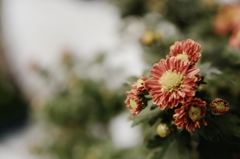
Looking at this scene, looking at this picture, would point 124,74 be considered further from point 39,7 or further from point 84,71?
point 39,7

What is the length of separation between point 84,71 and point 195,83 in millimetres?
1903

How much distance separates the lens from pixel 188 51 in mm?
880

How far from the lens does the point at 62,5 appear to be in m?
4.86

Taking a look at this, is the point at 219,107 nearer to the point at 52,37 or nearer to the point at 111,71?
the point at 111,71

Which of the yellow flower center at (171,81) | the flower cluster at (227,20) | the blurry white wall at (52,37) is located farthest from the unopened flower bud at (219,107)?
the blurry white wall at (52,37)

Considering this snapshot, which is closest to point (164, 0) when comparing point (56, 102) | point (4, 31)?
point (56, 102)

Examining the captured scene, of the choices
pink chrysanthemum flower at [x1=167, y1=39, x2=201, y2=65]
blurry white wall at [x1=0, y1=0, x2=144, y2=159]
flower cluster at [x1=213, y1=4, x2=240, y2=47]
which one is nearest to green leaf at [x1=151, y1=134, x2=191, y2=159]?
pink chrysanthemum flower at [x1=167, y1=39, x2=201, y2=65]

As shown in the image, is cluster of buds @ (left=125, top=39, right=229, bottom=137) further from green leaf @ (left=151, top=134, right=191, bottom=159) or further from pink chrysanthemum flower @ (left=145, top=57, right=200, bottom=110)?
green leaf @ (left=151, top=134, right=191, bottom=159)

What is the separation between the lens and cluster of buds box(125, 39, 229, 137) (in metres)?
0.82

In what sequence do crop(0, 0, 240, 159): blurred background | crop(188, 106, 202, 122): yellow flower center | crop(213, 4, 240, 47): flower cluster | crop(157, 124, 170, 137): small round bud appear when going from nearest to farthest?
crop(188, 106, 202, 122): yellow flower center, crop(157, 124, 170, 137): small round bud, crop(0, 0, 240, 159): blurred background, crop(213, 4, 240, 47): flower cluster

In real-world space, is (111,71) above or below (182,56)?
above

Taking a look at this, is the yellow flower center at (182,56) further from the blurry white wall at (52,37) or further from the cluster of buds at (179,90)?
the blurry white wall at (52,37)

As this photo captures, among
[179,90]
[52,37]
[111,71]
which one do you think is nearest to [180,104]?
[179,90]

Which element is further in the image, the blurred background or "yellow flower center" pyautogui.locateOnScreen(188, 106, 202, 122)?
the blurred background
